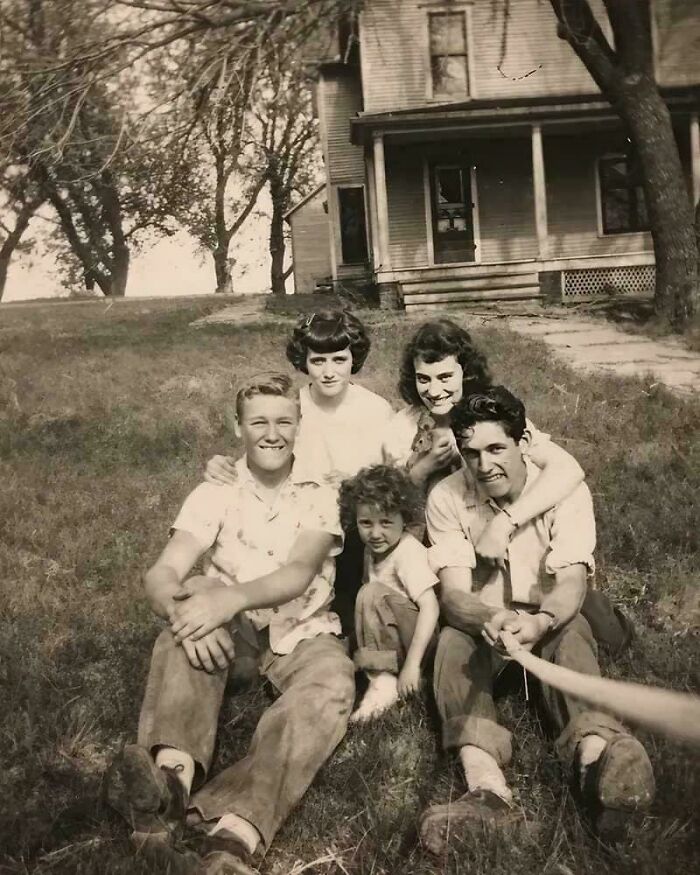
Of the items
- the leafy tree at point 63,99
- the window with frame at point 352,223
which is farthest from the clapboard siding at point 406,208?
the leafy tree at point 63,99

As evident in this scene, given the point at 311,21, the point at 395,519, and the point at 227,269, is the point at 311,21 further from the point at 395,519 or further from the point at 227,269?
the point at 227,269

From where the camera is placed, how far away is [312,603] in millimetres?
3279

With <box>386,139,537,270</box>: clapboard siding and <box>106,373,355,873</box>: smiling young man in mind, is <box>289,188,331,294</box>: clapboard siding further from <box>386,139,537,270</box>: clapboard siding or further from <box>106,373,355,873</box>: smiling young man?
<box>106,373,355,873</box>: smiling young man

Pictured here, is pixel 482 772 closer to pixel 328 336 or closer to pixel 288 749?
pixel 288 749

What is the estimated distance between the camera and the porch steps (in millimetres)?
15734

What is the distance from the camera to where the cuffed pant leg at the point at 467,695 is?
2.77 m

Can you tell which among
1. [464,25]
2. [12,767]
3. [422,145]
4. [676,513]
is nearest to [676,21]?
[464,25]

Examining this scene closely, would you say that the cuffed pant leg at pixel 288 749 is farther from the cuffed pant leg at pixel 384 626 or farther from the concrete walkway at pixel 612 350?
the concrete walkway at pixel 612 350

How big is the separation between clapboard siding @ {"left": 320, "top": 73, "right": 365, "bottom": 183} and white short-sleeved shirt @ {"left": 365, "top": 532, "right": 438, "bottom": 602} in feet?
62.9

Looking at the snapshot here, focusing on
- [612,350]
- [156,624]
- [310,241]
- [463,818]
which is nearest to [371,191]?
[310,241]

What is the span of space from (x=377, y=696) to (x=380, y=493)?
730mm

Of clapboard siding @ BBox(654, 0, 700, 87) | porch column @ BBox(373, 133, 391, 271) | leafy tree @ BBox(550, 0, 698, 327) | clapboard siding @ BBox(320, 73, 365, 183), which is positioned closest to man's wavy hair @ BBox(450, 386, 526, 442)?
leafy tree @ BBox(550, 0, 698, 327)

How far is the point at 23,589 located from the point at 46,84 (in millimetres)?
2422

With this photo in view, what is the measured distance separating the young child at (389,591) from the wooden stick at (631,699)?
0.55 meters
